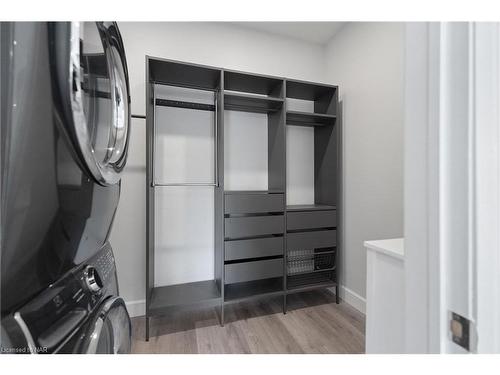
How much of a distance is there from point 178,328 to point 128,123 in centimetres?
151

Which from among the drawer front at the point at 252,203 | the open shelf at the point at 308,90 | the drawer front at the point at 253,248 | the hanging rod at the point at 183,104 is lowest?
the drawer front at the point at 253,248

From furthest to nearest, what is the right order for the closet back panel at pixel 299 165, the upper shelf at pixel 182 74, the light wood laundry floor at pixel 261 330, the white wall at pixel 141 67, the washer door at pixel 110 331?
the closet back panel at pixel 299 165 < the white wall at pixel 141 67 < the upper shelf at pixel 182 74 < the light wood laundry floor at pixel 261 330 < the washer door at pixel 110 331

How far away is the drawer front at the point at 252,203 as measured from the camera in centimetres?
169

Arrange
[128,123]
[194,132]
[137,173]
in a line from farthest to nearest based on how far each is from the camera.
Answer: [194,132], [137,173], [128,123]

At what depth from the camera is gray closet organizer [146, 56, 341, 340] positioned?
1672mm

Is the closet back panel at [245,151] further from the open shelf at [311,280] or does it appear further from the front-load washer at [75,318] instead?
the front-load washer at [75,318]

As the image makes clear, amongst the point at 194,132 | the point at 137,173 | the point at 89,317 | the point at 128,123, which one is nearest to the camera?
the point at 89,317

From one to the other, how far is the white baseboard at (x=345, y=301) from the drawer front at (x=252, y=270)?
28.9 inches

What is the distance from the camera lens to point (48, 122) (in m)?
0.51

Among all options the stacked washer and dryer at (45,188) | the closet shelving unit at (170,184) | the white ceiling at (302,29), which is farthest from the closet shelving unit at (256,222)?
the stacked washer and dryer at (45,188)
